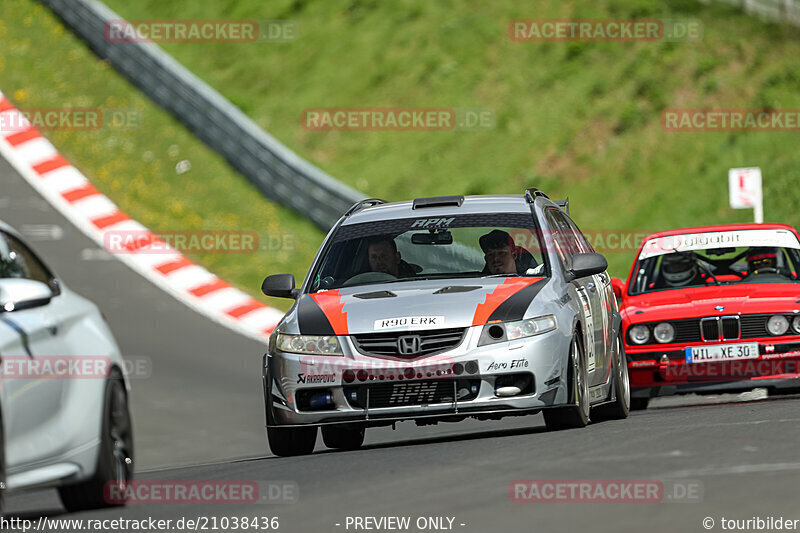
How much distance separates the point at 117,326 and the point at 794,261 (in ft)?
29.2

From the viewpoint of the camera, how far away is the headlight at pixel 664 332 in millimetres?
13258

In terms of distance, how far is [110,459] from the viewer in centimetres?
792

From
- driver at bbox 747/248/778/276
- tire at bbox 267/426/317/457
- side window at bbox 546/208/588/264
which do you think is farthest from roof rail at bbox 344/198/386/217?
driver at bbox 747/248/778/276

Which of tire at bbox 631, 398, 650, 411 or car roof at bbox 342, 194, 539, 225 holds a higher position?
car roof at bbox 342, 194, 539, 225

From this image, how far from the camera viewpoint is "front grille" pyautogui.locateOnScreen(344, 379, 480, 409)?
9.73 m

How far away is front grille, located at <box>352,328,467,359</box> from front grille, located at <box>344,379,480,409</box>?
19cm

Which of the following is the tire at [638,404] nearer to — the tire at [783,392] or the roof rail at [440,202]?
the tire at [783,392]

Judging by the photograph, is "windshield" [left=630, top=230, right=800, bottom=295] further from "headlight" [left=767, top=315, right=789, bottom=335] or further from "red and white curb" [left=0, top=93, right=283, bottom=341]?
"red and white curb" [left=0, top=93, right=283, bottom=341]

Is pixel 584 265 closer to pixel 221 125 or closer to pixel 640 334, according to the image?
pixel 640 334

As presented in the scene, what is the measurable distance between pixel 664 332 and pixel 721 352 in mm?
538

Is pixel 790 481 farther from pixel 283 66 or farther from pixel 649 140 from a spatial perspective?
pixel 283 66

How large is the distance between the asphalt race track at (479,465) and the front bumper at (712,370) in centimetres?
34

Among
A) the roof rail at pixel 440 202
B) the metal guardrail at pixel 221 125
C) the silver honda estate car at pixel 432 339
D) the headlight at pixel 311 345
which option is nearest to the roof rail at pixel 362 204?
the roof rail at pixel 440 202

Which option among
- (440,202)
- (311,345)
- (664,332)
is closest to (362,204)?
(440,202)
